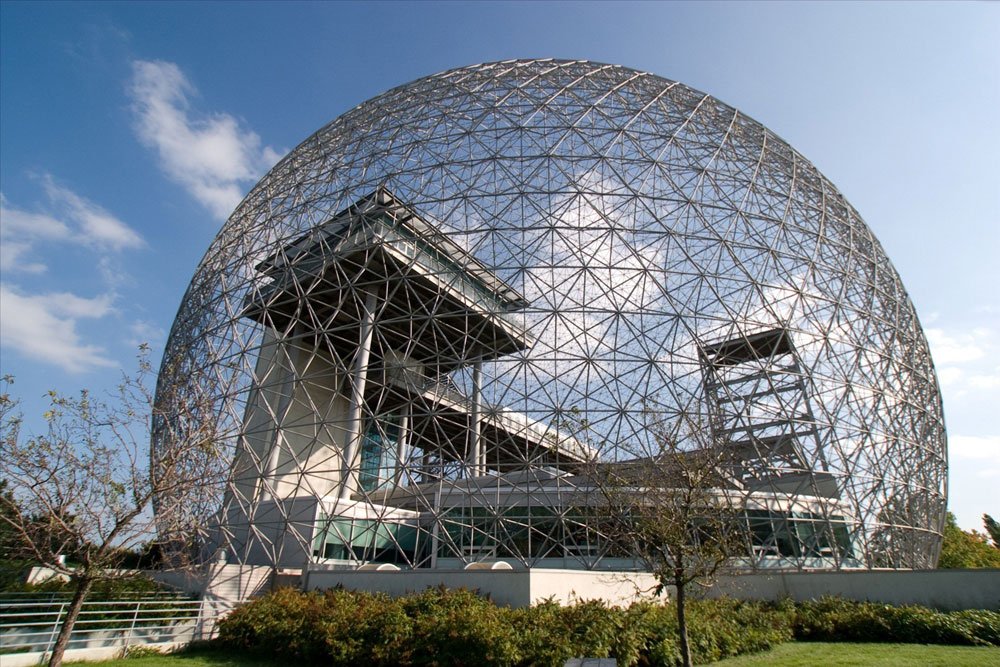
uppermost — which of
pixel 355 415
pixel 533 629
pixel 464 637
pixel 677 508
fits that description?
pixel 355 415

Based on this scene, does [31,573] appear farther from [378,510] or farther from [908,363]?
[908,363]

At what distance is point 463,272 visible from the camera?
21.1 m

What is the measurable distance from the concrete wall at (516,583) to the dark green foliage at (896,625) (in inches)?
161

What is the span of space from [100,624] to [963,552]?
186 ft

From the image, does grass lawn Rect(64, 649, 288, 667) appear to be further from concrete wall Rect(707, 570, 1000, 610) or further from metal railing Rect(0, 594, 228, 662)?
concrete wall Rect(707, 570, 1000, 610)

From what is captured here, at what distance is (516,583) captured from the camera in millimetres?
11984

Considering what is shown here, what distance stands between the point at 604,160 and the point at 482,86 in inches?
373

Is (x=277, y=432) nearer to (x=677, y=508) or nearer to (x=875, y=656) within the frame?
(x=677, y=508)


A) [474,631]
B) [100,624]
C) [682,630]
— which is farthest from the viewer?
[100,624]

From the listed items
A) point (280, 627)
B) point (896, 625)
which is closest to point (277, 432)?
point (280, 627)

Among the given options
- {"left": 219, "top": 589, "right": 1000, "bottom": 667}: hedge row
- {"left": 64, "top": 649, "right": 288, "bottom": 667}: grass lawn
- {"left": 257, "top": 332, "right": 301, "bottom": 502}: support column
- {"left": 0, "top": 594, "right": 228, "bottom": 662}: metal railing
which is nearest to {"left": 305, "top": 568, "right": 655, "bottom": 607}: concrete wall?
{"left": 219, "top": 589, "right": 1000, "bottom": 667}: hedge row

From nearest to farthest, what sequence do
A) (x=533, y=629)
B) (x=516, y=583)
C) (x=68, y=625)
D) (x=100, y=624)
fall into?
(x=68, y=625)
(x=533, y=629)
(x=100, y=624)
(x=516, y=583)

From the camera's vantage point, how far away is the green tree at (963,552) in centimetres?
3988

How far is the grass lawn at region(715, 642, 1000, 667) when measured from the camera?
8.78 meters
